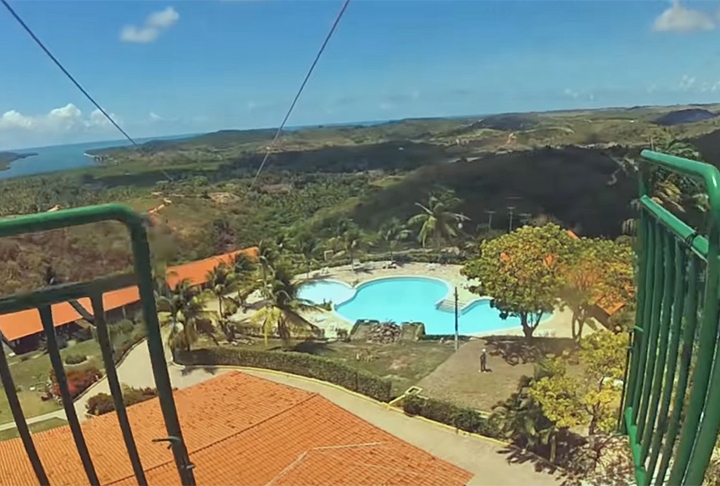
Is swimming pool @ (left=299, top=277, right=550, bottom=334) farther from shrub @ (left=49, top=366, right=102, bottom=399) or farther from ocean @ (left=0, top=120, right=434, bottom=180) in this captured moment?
shrub @ (left=49, top=366, right=102, bottom=399)

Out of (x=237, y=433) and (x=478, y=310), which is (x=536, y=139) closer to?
(x=478, y=310)

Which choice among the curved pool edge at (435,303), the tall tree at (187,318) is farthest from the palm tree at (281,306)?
the curved pool edge at (435,303)

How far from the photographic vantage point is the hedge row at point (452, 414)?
941 centimetres

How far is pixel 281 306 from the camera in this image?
45.9 feet

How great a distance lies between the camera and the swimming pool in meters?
16.0

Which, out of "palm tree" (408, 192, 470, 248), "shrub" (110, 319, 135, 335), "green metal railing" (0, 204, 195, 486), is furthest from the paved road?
"palm tree" (408, 192, 470, 248)

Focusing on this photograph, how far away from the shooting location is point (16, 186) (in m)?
15.8

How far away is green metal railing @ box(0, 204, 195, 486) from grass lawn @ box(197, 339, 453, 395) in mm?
10301

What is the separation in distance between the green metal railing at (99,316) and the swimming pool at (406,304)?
14140mm

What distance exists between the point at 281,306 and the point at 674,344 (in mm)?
12918

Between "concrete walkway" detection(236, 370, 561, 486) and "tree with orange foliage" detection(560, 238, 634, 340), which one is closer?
"concrete walkway" detection(236, 370, 561, 486)

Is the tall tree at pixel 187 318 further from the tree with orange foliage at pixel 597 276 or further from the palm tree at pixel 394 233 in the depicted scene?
the palm tree at pixel 394 233

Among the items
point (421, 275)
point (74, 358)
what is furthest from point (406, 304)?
point (74, 358)

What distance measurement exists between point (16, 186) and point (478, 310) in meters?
12.4
